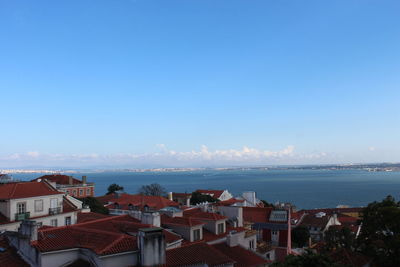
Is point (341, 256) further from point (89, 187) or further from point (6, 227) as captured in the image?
point (89, 187)

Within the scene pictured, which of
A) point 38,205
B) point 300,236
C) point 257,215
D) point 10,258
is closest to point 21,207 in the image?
point 38,205

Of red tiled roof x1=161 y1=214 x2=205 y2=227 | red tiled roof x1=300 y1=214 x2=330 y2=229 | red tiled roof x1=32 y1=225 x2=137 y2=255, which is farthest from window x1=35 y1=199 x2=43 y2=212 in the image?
red tiled roof x1=300 y1=214 x2=330 y2=229

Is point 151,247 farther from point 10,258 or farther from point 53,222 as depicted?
point 53,222

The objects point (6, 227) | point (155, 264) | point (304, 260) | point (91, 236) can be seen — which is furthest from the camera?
point (6, 227)

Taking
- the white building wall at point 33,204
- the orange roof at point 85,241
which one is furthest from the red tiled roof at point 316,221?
the orange roof at point 85,241

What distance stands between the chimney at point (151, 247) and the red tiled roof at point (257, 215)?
34.2 metres

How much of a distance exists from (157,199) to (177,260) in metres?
47.4

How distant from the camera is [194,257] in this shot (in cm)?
1809

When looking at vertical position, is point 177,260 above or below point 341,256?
above

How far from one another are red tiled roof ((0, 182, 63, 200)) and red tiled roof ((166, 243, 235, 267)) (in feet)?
61.7

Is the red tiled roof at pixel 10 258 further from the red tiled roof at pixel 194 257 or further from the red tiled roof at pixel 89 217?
the red tiled roof at pixel 89 217

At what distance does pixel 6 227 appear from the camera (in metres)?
28.5

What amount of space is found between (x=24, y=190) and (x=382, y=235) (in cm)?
3014

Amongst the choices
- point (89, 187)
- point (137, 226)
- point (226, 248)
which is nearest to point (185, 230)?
point (226, 248)
